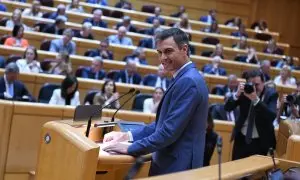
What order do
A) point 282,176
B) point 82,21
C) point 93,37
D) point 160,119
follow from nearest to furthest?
point 282,176, point 160,119, point 93,37, point 82,21

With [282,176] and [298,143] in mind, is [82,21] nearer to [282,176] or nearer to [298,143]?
[298,143]

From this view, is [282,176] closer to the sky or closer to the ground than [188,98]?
closer to the ground

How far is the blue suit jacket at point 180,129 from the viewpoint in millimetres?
1786

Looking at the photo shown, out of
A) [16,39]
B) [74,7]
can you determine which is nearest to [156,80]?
[16,39]

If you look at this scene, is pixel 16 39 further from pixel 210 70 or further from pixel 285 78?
pixel 285 78

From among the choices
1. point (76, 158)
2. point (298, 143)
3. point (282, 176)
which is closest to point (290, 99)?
point (298, 143)

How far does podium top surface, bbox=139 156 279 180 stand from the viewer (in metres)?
1.54

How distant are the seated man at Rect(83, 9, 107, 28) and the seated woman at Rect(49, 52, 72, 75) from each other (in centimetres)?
219

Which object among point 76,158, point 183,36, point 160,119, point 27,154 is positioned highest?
point 183,36

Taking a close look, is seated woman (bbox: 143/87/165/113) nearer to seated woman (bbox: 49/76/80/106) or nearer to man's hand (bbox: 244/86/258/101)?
seated woman (bbox: 49/76/80/106)

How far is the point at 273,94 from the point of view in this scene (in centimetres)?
320

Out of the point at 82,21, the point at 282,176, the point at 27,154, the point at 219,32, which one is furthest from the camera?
the point at 219,32

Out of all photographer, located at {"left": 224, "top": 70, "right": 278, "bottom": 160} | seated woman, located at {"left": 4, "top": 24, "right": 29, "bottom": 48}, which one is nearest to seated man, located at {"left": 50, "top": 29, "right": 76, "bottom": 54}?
seated woman, located at {"left": 4, "top": 24, "right": 29, "bottom": 48}

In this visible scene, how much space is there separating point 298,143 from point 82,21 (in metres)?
5.83
